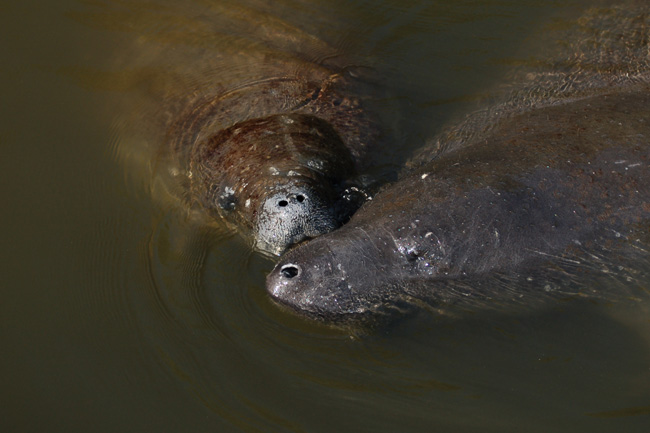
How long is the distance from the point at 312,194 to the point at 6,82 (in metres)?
3.04

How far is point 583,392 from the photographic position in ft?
12.7

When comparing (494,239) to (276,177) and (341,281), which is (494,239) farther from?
(276,177)

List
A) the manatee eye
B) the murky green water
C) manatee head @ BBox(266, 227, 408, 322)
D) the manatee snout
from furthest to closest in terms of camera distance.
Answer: the manatee eye → the manatee snout → the murky green water → manatee head @ BBox(266, 227, 408, 322)

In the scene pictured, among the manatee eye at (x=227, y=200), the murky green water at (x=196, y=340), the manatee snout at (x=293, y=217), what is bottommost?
the murky green water at (x=196, y=340)

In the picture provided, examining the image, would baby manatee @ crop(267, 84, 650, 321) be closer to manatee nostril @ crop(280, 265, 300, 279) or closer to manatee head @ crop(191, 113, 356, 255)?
manatee nostril @ crop(280, 265, 300, 279)

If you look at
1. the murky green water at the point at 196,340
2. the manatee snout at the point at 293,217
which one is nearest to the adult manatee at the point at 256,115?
the manatee snout at the point at 293,217

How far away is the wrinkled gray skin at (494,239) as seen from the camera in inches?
144

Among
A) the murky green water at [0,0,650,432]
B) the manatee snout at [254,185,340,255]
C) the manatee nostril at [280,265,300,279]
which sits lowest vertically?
the murky green water at [0,0,650,432]

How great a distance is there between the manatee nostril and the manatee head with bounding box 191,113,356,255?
383 mm

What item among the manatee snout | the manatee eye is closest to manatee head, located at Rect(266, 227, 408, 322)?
the manatee snout

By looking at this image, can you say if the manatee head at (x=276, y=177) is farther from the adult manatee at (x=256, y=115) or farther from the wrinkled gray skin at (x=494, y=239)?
the wrinkled gray skin at (x=494, y=239)

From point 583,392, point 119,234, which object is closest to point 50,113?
point 119,234

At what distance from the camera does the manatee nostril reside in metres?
3.67

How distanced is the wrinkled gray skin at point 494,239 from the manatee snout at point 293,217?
226 mm
